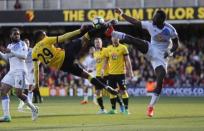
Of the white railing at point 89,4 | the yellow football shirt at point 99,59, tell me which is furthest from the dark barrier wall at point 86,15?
the yellow football shirt at point 99,59

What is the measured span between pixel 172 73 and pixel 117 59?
19663 mm

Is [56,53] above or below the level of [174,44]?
below

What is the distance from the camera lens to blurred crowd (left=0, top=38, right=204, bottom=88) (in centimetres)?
4103

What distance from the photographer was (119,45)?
22.3 meters

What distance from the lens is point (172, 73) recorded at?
41.6 m

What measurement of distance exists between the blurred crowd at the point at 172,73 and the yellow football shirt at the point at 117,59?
1808 centimetres

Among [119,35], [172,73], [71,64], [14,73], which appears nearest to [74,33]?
[71,64]

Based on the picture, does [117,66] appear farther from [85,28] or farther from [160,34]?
[85,28]

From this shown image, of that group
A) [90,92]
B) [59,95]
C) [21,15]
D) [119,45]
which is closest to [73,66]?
[119,45]

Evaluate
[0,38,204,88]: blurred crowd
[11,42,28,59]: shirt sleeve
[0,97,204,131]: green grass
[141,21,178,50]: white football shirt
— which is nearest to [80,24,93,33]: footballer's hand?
[141,21,178,50]: white football shirt

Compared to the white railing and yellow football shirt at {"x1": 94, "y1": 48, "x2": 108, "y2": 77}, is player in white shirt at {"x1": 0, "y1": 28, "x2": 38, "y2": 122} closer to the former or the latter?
yellow football shirt at {"x1": 94, "y1": 48, "x2": 108, "y2": 77}

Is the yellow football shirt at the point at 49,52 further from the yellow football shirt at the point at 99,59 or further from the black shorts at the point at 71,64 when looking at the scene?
the yellow football shirt at the point at 99,59

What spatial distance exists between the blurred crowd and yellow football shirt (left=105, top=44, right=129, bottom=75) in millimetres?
18084

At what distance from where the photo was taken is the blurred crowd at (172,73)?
4103cm
